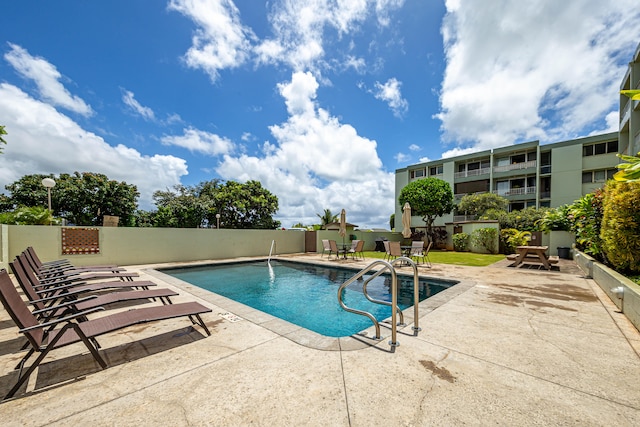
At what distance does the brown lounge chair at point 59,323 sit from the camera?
2139 millimetres

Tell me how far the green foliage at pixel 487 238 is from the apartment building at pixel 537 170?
13.6 m

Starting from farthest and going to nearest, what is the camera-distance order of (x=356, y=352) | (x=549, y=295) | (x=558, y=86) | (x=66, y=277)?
1. (x=558, y=86)
2. (x=549, y=295)
3. (x=66, y=277)
4. (x=356, y=352)

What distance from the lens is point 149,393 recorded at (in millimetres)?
2098

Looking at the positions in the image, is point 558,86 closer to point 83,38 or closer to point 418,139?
point 418,139

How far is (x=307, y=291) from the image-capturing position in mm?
7547

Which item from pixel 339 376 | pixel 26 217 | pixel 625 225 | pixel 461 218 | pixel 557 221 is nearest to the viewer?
pixel 339 376

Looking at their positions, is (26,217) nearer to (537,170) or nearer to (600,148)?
(537,170)

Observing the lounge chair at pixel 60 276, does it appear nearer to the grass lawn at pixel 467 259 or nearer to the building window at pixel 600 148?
the grass lawn at pixel 467 259

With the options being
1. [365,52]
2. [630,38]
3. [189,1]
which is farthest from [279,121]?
[630,38]

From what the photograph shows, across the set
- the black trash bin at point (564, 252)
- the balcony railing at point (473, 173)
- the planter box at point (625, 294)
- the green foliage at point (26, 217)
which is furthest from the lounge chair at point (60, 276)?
the balcony railing at point (473, 173)

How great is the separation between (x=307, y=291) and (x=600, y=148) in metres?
31.8

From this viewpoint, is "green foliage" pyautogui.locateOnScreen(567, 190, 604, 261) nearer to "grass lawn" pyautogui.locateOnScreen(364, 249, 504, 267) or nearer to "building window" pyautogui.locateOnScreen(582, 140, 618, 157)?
"grass lawn" pyautogui.locateOnScreen(364, 249, 504, 267)

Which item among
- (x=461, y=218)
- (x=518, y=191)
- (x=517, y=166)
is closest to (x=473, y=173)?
(x=517, y=166)

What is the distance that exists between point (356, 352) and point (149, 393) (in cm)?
199
